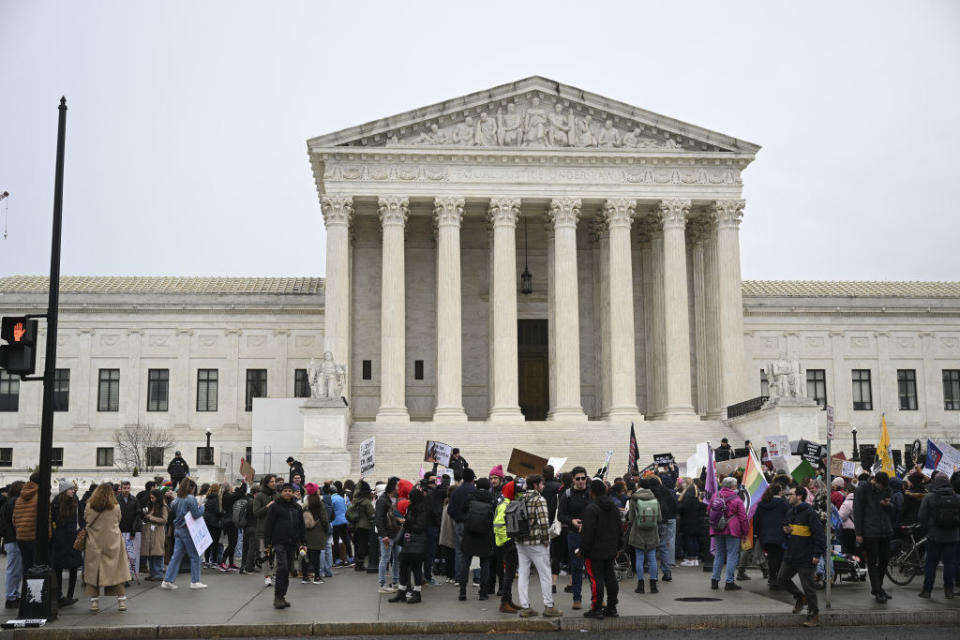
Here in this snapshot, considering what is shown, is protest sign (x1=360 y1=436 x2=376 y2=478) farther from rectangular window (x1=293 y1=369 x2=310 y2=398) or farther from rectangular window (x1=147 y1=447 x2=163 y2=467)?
rectangular window (x1=147 y1=447 x2=163 y2=467)

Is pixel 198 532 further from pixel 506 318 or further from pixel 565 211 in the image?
pixel 565 211

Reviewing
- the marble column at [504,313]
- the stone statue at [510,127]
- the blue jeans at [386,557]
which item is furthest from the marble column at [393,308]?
the blue jeans at [386,557]

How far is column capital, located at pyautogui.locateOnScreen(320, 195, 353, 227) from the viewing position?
45750mm

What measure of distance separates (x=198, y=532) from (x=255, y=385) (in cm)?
3502

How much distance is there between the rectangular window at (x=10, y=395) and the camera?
53.5m

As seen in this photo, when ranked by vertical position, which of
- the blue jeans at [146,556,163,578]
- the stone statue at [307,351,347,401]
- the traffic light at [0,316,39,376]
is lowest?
the blue jeans at [146,556,163,578]

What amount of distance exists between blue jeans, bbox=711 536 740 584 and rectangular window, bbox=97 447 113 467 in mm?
40446

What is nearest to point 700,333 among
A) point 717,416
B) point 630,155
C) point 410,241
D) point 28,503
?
point 717,416

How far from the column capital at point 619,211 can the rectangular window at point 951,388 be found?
72.7 feet

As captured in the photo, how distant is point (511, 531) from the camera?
628 inches

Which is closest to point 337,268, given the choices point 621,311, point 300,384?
point 300,384

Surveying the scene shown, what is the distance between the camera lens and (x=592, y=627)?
618 inches

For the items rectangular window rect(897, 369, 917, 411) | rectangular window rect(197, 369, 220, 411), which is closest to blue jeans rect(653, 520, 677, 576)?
rectangular window rect(197, 369, 220, 411)

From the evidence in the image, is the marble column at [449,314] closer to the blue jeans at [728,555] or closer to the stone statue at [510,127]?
the stone statue at [510,127]
